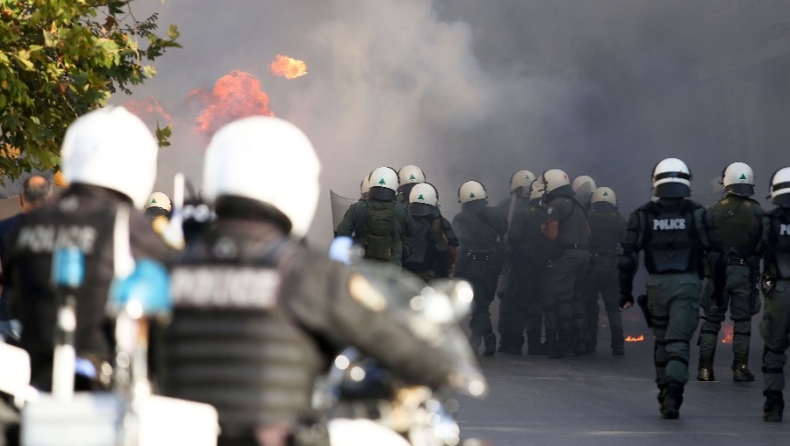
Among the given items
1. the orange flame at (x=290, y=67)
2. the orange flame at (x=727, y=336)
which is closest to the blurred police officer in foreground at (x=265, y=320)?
the orange flame at (x=727, y=336)

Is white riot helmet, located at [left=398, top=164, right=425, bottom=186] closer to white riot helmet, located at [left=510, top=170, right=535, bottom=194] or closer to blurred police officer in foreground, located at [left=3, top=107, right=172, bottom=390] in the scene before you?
white riot helmet, located at [left=510, top=170, right=535, bottom=194]

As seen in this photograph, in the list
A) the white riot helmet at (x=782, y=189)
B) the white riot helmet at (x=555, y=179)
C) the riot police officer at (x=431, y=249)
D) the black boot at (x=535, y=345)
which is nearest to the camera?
the white riot helmet at (x=782, y=189)

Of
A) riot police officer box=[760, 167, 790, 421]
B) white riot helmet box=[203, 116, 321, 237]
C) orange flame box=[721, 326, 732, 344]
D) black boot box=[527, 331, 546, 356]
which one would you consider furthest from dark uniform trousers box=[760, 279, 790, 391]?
orange flame box=[721, 326, 732, 344]

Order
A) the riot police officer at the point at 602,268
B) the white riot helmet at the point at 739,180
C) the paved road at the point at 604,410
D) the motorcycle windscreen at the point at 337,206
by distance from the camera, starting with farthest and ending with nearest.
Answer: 1. the riot police officer at the point at 602,268
2. the motorcycle windscreen at the point at 337,206
3. the white riot helmet at the point at 739,180
4. the paved road at the point at 604,410

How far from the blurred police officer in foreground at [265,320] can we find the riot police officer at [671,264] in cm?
731

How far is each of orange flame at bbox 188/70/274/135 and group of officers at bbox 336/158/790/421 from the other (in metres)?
6.92

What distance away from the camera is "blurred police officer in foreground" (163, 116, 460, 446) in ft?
11.0

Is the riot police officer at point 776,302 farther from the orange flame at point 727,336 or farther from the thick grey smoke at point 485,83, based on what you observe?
the thick grey smoke at point 485,83

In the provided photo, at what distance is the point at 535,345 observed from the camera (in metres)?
18.3

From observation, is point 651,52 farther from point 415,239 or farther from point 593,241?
point 415,239

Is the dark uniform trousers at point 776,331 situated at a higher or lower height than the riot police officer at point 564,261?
lower

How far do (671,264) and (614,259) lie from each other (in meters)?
8.37

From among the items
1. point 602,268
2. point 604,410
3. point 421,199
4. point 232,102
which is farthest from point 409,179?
point 232,102

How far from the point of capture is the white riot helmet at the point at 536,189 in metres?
18.8
